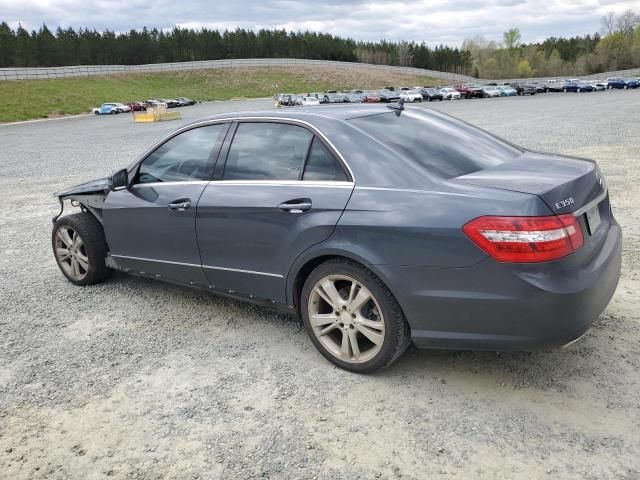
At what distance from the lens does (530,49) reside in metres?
136

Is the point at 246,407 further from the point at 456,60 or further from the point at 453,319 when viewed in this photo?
the point at 456,60

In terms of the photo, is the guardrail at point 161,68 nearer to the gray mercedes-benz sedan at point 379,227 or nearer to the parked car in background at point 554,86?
the parked car in background at point 554,86

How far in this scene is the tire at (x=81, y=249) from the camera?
5.25 meters

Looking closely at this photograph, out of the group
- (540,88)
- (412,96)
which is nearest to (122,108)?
(412,96)

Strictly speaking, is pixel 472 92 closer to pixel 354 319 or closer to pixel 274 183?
pixel 274 183

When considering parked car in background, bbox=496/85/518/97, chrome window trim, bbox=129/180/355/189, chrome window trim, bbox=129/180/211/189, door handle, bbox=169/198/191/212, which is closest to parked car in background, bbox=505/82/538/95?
parked car in background, bbox=496/85/518/97

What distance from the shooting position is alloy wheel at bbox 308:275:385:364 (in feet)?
11.1

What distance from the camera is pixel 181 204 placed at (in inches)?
167

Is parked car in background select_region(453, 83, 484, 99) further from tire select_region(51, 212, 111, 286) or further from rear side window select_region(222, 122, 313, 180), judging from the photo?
rear side window select_region(222, 122, 313, 180)

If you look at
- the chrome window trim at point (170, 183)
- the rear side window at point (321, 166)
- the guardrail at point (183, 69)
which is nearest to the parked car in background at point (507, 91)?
the guardrail at point (183, 69)

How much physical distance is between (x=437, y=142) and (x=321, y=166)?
2.62 ft

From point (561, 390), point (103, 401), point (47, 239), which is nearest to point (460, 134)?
point (561, 390)

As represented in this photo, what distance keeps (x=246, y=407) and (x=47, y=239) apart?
527 cm

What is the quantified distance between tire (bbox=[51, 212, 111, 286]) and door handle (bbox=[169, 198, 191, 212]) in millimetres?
1348
